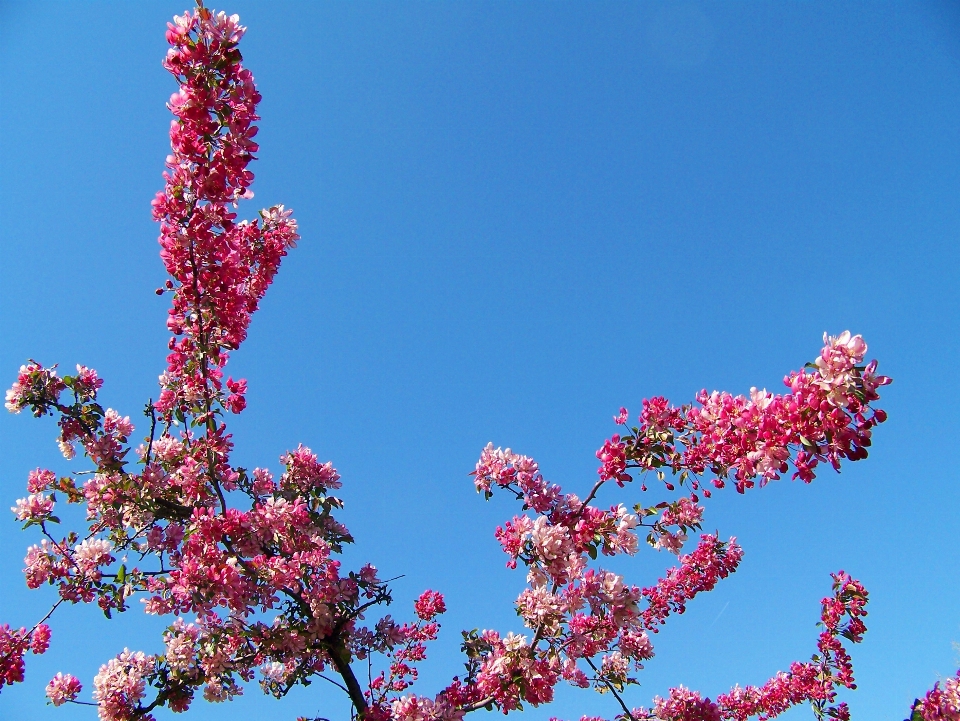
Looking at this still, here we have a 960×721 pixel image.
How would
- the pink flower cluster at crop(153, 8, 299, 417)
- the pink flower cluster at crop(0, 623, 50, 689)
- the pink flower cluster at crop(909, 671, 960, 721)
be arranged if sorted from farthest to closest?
the pink flower cluster at crop(909, 671, 960, 721) < the pink flower cluster at crop(0, 623, 50, 689) < the pink flower cluster at crop(153, 8, 299, 417)

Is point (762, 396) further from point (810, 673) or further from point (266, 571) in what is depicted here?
point (810, 673)

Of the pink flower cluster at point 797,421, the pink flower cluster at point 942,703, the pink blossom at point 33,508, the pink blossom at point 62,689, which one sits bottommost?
the pink flower cluster at point 942,703

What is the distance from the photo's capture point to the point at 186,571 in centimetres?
395

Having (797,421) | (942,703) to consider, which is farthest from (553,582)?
(942,703)

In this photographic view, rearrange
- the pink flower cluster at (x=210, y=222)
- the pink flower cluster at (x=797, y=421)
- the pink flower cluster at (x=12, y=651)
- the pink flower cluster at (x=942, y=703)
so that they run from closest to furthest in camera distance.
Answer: the pink flower cluster at (x=797, y=421) → the pink flower cluster at (x=210, y=222) → the pink flower cluster at (x=12, y=651) → the pink flower cluster at (x=942, y=703)

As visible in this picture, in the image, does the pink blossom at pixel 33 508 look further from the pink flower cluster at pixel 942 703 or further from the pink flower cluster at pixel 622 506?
the pink flower cluster at pixel 942 703

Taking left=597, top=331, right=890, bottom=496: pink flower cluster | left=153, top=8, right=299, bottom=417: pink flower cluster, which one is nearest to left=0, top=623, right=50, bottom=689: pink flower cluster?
left=153, top=8, right=299, bottom=417: pink flower cluster

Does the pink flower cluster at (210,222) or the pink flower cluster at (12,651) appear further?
the pink flower cluster at (12,651)

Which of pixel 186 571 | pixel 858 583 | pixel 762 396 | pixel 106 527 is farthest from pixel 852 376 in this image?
pixel 858 583

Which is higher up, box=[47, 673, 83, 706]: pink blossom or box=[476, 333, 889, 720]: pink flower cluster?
box=[47, 673, 83, 706]: pink blossom

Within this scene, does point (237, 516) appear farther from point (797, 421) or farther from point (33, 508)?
point (797, 421)

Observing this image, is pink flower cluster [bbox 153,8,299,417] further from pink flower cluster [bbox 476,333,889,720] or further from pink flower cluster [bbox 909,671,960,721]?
pink flower cluster [bbox 909,671,960,721]

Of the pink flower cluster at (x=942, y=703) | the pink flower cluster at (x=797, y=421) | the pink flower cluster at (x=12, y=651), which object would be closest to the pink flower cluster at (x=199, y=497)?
the pink flower cluster at (x=12, y=651)

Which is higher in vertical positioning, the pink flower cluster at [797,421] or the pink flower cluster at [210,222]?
the pink flower cluster at [210,222]
